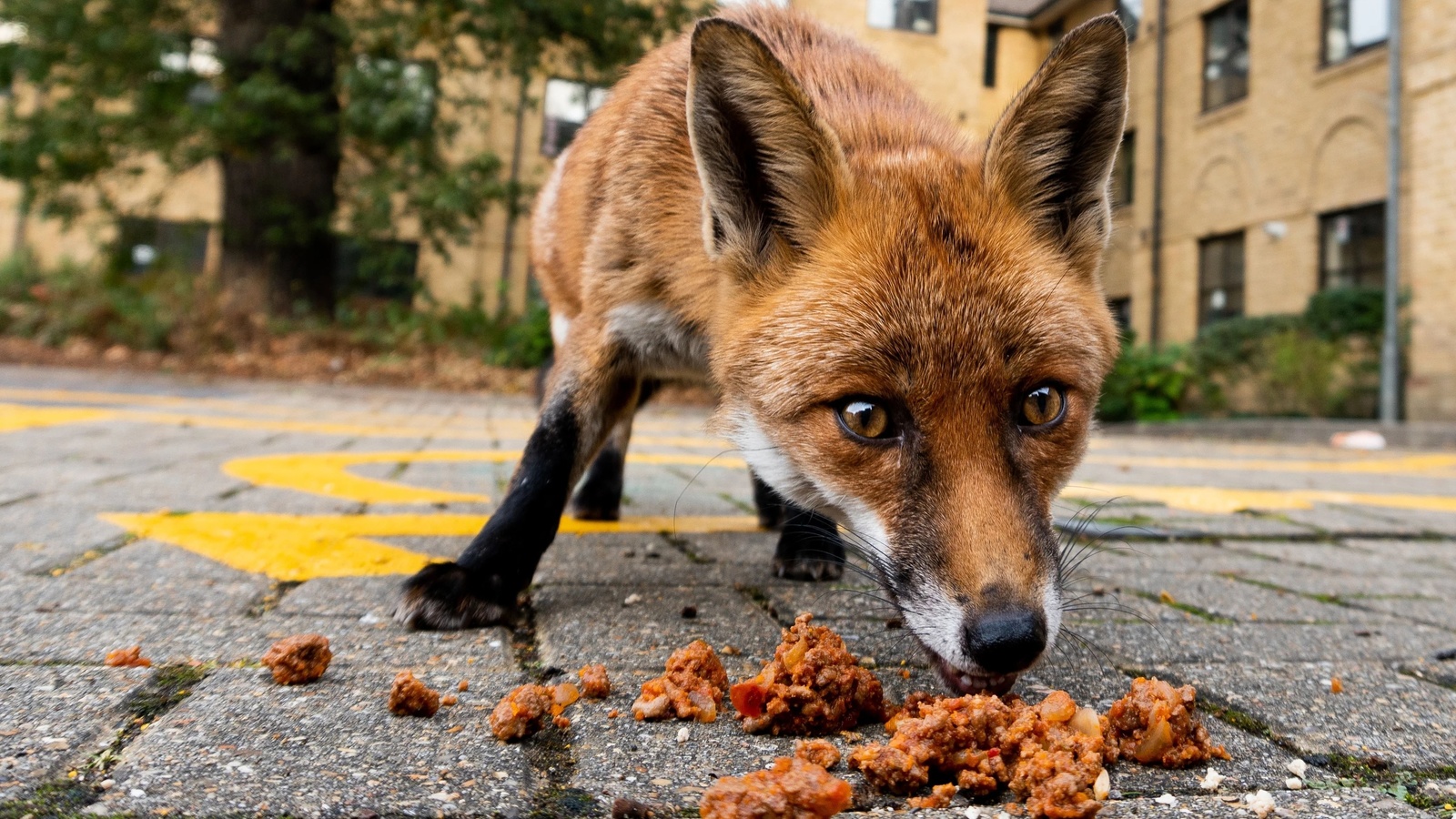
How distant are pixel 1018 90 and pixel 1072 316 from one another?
1.81ft

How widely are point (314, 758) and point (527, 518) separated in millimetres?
1080

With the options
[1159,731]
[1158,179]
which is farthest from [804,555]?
[1158,179]

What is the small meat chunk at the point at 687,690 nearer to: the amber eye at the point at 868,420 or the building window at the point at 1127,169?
the amber eye at the point at 868,420

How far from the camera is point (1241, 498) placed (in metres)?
5.74

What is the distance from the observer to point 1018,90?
2223mm

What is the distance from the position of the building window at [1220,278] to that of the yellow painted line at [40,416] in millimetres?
19680

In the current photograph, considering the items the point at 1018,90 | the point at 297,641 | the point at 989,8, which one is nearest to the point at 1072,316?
the point at 1018,90

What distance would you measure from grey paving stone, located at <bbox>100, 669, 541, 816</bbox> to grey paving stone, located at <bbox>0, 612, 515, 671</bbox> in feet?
0.67

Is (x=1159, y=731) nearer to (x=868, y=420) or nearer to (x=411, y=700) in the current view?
(x=868, y=420)

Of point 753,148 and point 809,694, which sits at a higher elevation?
point 753,148

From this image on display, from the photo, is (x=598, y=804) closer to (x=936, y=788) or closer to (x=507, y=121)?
(x=936, y=788)

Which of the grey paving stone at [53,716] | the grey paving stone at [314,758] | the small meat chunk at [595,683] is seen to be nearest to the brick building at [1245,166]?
the small meat chunk at [595,683]

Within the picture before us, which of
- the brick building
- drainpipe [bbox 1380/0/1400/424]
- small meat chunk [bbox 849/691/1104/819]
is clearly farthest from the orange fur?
drainpipe [bbox 1380/0/1400/424]

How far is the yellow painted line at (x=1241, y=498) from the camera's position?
17.6ft
